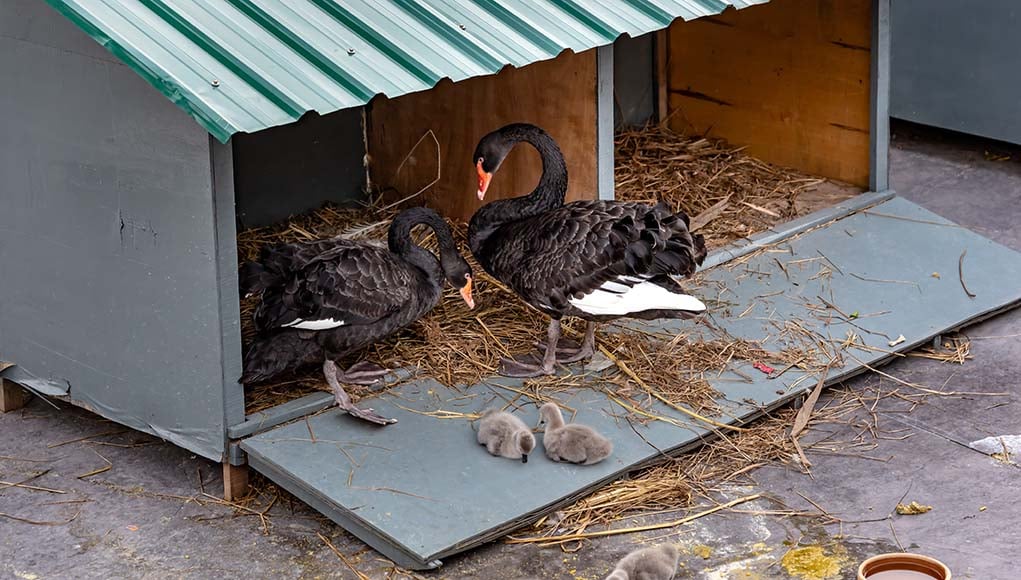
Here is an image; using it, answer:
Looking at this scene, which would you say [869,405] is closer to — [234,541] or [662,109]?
[234,541]

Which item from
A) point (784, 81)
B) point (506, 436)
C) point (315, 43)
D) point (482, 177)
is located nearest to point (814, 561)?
point (506, 436)

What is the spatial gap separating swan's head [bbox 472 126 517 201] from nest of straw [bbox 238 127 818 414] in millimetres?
706

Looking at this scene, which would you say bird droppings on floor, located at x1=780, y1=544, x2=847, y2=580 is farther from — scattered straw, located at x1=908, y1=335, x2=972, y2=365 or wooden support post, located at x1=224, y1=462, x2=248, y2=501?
wooden support post, located at x1=224, y1=462, x2=248, y2=501

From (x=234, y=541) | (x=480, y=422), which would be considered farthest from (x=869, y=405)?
(x=234, y=541)

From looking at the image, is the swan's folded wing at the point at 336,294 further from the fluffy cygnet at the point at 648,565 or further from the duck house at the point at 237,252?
the fluffy cygnet at the point at 648,565

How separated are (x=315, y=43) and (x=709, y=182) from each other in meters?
3.64

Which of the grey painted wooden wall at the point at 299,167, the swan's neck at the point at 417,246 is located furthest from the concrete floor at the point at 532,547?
the grey painted wooden wall at the point at 299,167

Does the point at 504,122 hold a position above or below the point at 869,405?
above

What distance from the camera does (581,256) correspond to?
21.1 ft

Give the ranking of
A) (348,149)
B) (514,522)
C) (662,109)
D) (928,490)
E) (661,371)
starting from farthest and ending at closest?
(662,109), (348,149), (661,371), (928,490), (514,522)

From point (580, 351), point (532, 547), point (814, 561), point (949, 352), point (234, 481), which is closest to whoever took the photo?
point (814, 561)

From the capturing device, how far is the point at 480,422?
19.9 feet

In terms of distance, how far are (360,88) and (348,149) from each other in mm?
3217

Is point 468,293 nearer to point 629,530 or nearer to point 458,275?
point 458,275
